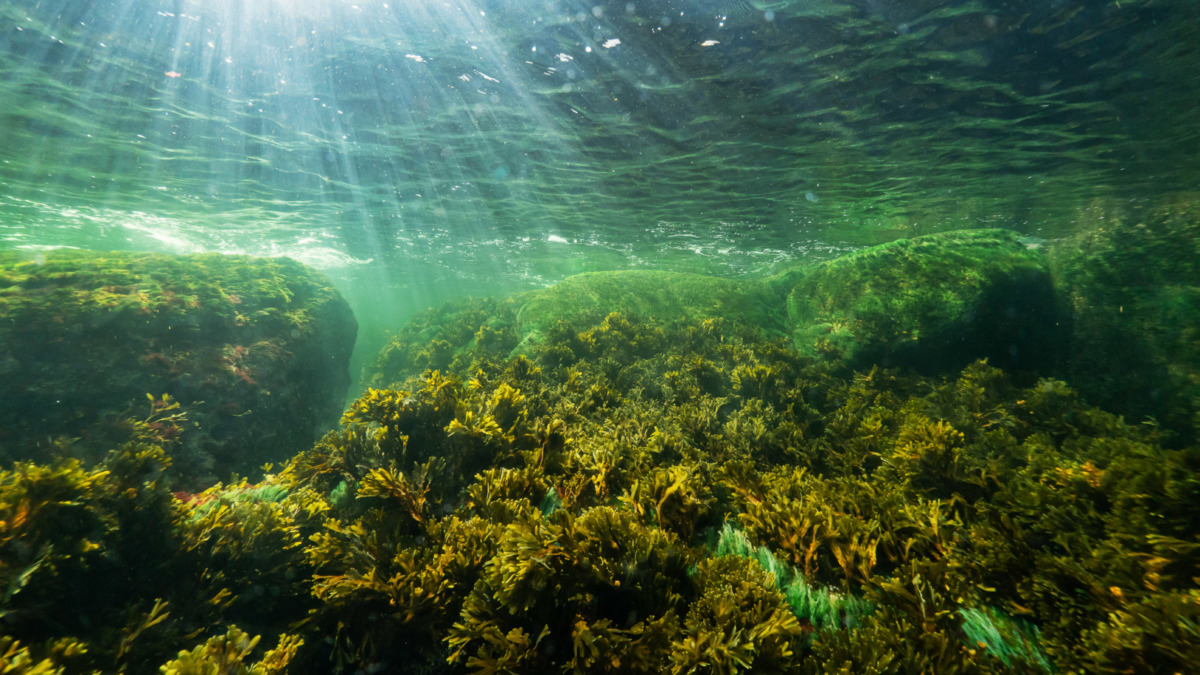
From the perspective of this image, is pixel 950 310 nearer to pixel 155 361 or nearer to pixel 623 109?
pixel 623 109

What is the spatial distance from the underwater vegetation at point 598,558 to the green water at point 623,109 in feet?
23.6

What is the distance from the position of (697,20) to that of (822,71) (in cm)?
317

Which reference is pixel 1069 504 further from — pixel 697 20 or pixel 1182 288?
pixel 1182 288

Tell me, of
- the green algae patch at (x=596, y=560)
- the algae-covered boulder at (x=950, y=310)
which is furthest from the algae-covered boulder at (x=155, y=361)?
the algae-covered boulder at (x=950, y=310)

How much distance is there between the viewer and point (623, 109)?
9570 mm

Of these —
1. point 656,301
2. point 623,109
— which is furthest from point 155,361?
point 656,301

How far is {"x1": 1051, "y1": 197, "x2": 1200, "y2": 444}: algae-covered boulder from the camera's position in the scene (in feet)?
22.5

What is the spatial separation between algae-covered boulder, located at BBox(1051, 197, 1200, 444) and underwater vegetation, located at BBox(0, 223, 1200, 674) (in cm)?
318

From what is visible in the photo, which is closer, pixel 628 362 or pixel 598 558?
pixel 598 558

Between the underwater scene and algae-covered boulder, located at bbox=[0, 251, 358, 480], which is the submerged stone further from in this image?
algae-covered boulder, located at bbox=[0, 251, 358, 480]

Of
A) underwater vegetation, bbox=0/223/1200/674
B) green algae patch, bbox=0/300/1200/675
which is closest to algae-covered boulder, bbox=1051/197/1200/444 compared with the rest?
underwater vegetation, bbox=0/223/1200/674

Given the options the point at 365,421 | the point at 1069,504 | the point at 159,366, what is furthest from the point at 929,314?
the point at 159,366

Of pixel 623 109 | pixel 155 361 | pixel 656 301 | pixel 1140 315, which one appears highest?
pixel 623 109

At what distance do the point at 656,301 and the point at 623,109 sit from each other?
712cm
